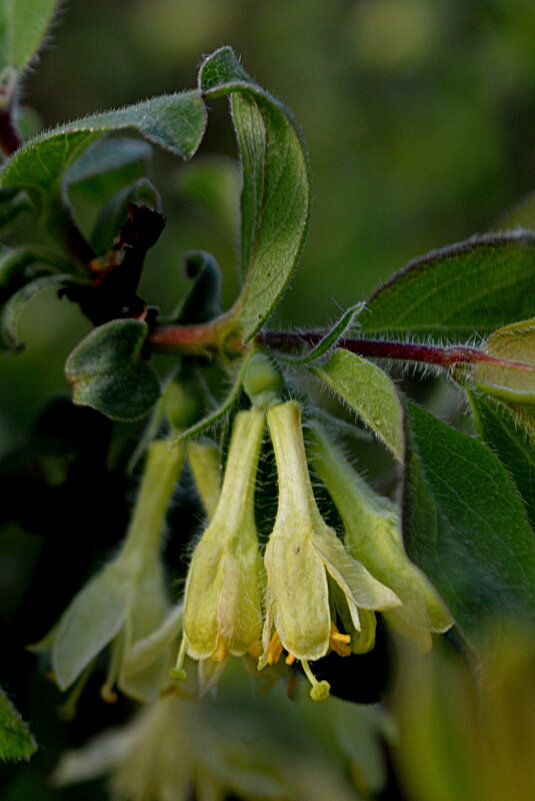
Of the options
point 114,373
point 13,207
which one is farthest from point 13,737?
point 13,207

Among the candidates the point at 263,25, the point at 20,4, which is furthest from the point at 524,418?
the point at 263,25

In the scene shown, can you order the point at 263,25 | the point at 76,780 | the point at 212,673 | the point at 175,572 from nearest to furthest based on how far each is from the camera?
the point at 212,673, the point at 175,572, the point at 76,780, the point at 263,25

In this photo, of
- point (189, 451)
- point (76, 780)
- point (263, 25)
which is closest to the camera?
point (189, 451)

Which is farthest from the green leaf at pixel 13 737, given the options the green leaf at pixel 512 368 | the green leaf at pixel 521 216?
the green leaf at pixel 521 216

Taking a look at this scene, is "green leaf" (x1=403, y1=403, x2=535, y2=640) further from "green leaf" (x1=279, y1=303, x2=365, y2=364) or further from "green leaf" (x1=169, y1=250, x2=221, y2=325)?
"green leaf" (x1=169, y1=250, x2=221, y2=325)

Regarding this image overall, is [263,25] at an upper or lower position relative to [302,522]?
upper

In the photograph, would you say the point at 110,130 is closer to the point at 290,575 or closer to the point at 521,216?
the point at 290,575

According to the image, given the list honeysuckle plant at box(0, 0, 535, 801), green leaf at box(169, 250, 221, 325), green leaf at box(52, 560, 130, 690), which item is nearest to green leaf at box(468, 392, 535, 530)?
honeysuckle plant at box(0, 0, 535, 801)

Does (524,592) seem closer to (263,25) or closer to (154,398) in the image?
(154,398)
